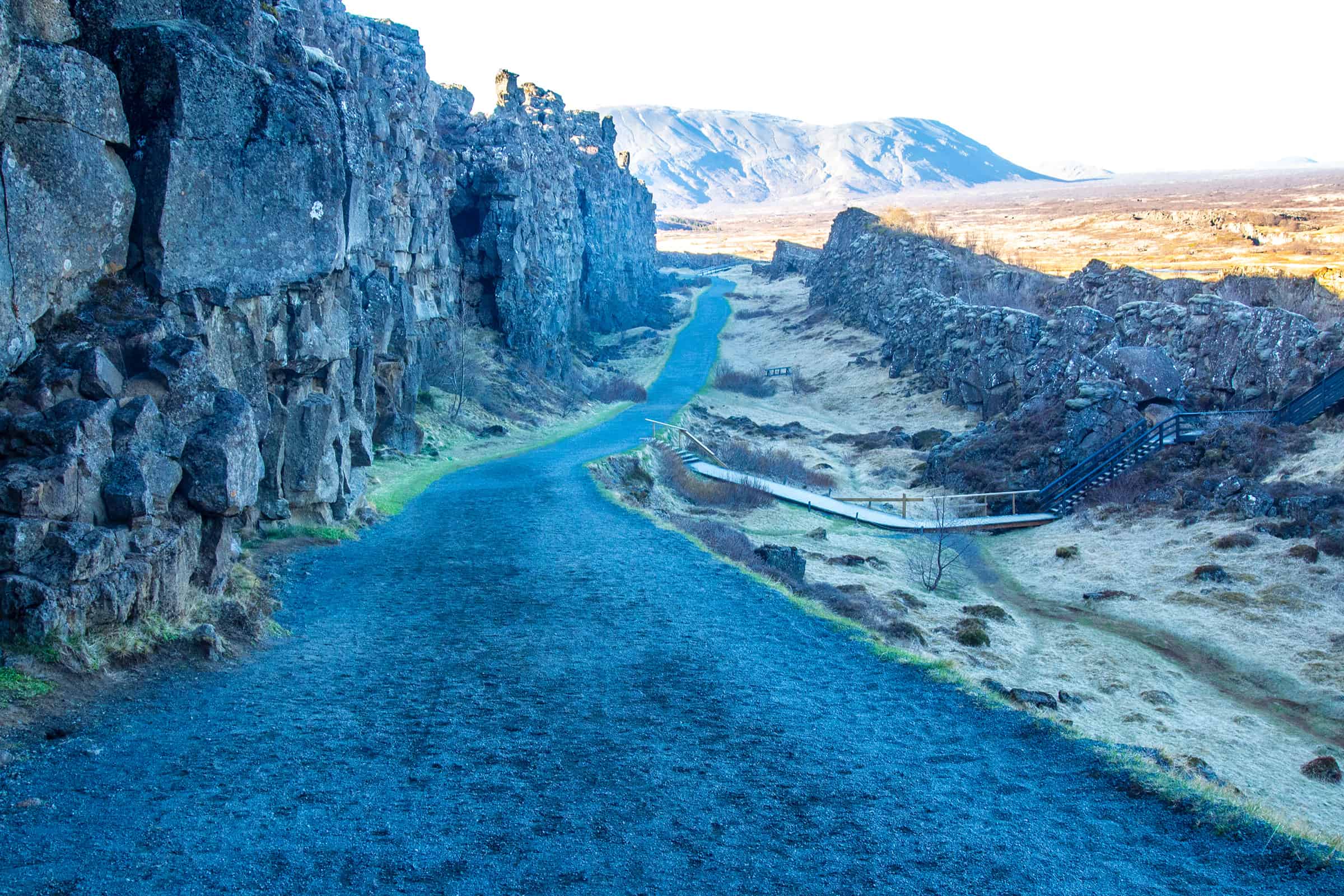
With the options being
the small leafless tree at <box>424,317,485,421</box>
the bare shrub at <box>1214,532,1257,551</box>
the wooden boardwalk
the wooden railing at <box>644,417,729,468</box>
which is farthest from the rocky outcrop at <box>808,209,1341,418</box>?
the small leafless tree at <box>424,317,485,421</box>

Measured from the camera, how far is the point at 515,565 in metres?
17.2

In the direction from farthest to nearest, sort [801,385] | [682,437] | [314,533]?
[801,385] → [682,437] → [314,533]

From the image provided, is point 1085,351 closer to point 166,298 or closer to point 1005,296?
point 1005,296

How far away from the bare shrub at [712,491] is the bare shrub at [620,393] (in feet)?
59.7

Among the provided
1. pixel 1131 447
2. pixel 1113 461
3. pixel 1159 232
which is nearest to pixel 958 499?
pixel 1113 461

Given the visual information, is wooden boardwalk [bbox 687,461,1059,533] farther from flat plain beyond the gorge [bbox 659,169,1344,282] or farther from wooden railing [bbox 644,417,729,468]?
flat plain beyond the gorge [bbox 659,169,1344,282]

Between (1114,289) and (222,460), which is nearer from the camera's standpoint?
(222,460)

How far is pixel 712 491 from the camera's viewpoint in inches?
1214

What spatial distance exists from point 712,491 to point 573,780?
71.6ft

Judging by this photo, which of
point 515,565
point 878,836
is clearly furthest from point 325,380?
point 878,836

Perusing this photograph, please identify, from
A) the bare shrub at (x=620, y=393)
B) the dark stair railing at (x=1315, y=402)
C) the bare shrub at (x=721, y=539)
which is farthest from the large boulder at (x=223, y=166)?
the bare shrub at (x=620, y=393)

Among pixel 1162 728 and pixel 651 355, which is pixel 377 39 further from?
pixel 1162 728

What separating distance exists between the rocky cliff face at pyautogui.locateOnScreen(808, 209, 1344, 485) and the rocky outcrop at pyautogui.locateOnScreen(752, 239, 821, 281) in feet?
133

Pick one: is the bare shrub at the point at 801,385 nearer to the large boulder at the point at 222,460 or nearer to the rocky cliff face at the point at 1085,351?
the rocky cliff face at the point at 1085,351
